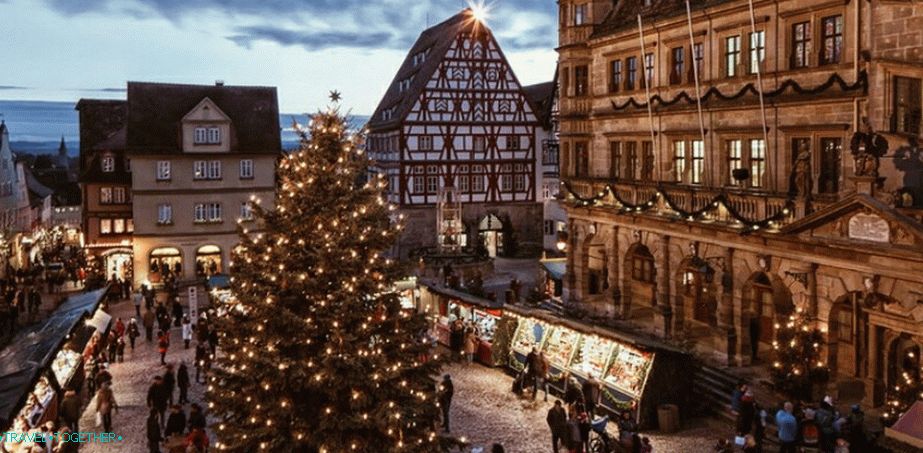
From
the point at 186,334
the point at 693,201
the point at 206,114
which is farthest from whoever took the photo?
the point at 206,114

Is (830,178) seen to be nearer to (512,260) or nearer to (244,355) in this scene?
(244,355)

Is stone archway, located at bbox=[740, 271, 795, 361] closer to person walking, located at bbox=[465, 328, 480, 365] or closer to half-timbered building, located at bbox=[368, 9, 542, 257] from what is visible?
person walking, located at bbox=[465, 328, 480, 365]

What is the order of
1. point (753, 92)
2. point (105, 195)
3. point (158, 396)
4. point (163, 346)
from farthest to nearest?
point (105, 195), point (163, 346), point (753, 92), point (158, 396)

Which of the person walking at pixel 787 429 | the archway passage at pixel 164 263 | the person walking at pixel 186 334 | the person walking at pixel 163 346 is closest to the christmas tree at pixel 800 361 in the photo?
the person walking at pixel 787 429

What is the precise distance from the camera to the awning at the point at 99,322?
1175 inches

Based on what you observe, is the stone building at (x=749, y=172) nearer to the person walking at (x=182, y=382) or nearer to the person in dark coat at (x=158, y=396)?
the person walking at (x=182, y=382)

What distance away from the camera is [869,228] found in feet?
71.0

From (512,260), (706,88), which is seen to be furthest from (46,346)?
(512,260)

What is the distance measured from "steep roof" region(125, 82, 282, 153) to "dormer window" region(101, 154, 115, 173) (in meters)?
3.57

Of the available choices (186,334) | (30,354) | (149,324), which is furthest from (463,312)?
(30,354)

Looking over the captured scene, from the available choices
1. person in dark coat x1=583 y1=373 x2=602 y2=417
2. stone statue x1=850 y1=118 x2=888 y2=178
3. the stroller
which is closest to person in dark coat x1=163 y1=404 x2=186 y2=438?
the stroller

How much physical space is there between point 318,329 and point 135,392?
47.6 ft

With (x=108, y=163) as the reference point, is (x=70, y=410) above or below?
below

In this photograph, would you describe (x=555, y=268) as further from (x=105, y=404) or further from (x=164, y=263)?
(x=164, y=263)
